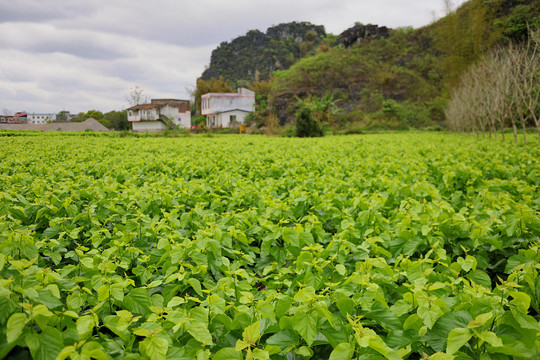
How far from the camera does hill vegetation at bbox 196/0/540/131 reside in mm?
35562

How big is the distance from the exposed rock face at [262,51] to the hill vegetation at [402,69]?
2805 cm

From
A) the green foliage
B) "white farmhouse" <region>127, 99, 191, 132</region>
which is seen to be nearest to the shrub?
the green foliage

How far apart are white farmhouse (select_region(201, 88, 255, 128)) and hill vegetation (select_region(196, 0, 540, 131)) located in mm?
3835

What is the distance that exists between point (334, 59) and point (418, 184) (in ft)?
158

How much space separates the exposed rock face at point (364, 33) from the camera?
5288 centimetres

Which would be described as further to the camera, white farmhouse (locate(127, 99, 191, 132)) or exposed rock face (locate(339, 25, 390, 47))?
exposed rock face (locate(339, 25, 390, 47))

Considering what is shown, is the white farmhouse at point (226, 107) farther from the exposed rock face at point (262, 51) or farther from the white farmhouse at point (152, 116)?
the exposed rock face at point (262, 51)

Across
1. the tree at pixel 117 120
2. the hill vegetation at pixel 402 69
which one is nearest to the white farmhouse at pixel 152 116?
the tree at pixel 117 120

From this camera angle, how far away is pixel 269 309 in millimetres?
1701

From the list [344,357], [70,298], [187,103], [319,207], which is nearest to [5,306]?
[70,298]

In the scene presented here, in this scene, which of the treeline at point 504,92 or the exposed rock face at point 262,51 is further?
the exposed rock face at point 262,51

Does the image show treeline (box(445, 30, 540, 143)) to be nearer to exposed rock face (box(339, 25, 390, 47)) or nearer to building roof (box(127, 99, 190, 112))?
exposed rock face (box(339, 25, 390, 47))

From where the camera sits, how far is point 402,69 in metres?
47.1

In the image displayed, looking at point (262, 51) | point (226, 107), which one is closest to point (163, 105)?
point (226, 107)
